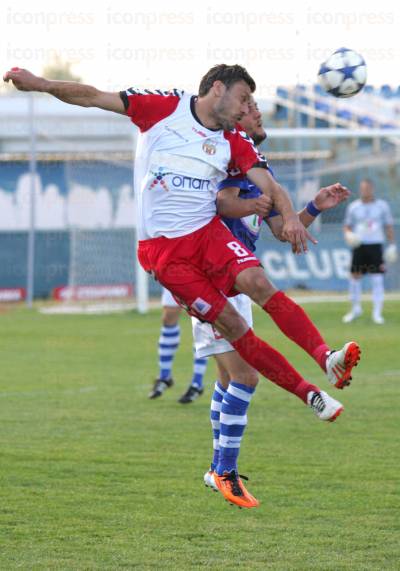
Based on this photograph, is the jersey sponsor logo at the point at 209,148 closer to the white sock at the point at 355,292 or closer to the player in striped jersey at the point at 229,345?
the player in striped jersey at the point at 229,345

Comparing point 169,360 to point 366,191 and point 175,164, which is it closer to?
point 175,164

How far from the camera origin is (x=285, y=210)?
709 centimetres

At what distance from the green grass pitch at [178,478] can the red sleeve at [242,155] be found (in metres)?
2.25

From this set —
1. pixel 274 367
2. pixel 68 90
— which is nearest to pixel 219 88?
pixel 68 90

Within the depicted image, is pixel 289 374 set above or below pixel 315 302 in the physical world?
above

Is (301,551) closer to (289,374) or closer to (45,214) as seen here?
(289,374)

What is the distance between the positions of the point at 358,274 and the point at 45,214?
9.32m

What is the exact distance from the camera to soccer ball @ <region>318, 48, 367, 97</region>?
8.26 meters

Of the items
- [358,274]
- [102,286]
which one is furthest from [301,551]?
[102,286]

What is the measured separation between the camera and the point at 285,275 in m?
27.2

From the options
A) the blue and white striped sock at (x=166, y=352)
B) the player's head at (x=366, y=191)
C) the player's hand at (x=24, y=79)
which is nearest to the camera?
the player's hand at (x=24, y=79)

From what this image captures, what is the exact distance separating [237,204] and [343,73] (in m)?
1.74

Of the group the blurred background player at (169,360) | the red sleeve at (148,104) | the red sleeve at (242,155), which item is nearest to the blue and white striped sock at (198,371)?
the blurred background player at (169,360)

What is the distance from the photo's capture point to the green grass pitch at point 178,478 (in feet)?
21.1
